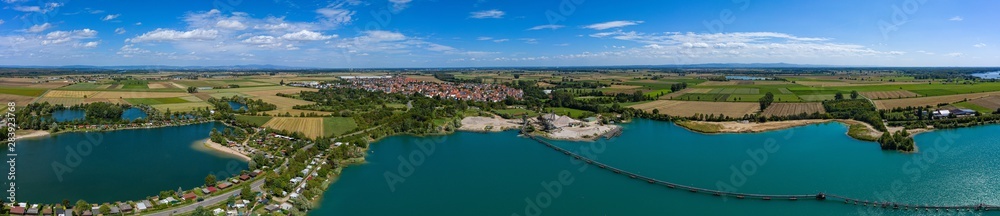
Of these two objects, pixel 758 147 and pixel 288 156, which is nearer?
pixel 288 156

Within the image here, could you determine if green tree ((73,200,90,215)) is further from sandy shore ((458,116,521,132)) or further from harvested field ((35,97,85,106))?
harvested field ((35,97,85,106))

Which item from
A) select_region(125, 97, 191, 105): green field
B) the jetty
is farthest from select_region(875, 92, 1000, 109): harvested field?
select_region(125, 97, 191, 105): green field

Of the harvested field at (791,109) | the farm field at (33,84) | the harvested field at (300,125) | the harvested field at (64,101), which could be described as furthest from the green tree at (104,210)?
the farm field at (33,84)

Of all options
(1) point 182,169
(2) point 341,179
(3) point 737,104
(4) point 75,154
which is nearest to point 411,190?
(2) point 341,179

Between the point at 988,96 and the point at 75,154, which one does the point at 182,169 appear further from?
the point at 988,96

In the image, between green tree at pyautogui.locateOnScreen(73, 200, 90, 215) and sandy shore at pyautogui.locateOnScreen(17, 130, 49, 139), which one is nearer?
green tree at pyautogui.locateOnScreen(73, 200, 90, 215)

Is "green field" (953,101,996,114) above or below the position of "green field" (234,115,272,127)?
above

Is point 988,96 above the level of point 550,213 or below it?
above
